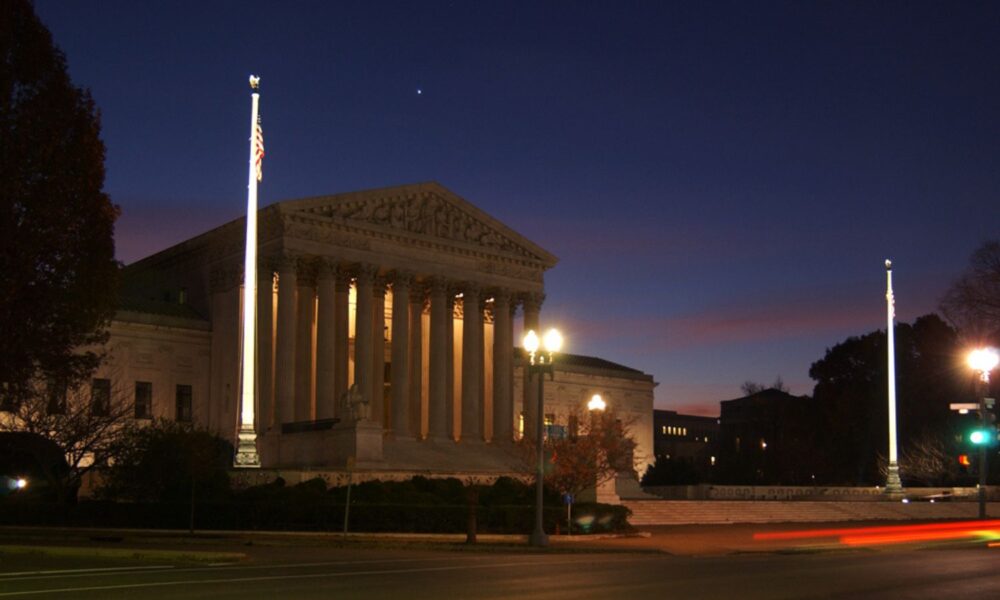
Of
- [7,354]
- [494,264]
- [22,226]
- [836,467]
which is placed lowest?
[836,467]

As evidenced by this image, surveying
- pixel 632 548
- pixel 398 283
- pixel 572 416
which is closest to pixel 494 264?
pixel 398 283

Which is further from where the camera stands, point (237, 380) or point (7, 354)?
point (237, 380)

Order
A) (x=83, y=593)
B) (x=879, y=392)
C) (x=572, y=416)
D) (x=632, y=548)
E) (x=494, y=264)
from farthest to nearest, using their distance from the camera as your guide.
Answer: (x=879, y=392)
(x=494, y=264)
(x=572, y=416)
(x=632, y=548)
(x=83, y=593)

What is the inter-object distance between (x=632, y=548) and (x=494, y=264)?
135ft

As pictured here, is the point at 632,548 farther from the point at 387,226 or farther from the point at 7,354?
the point at 387,226

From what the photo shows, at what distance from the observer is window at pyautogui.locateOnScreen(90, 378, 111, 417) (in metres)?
54.2

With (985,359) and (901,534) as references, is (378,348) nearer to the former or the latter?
(901,534)

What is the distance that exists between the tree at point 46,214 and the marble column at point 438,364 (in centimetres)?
3457

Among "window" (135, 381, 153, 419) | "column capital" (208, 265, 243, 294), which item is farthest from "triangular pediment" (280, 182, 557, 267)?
"window" (135, 381, 153, 419)

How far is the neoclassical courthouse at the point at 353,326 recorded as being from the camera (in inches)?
2552

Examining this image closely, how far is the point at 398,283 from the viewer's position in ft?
230

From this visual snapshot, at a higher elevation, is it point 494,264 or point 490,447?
point 494,264

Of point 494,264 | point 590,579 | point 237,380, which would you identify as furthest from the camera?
point 494,264

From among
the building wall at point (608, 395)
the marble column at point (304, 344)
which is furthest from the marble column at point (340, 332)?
the building wall at point (608, 395)
